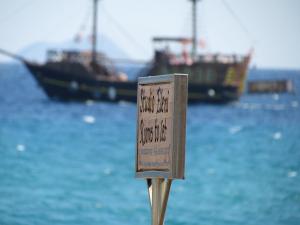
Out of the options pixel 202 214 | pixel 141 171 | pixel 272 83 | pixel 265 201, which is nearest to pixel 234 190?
pixel 265 201

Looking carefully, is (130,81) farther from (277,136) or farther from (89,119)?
(277,136)

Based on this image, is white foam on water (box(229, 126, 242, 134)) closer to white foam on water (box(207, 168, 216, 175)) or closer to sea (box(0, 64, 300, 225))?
sea (box(0, 64, 300, 225))

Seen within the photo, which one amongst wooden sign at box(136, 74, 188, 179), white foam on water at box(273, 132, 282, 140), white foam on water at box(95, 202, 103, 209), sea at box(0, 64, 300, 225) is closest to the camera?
wooden sign at box(136, 74, 188, 179)

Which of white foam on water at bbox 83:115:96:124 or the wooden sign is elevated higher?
white foam on water at bbox 83:115:96:124

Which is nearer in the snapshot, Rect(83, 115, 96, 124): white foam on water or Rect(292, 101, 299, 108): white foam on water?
Rect(83, 115, 96, 124): white foam on water

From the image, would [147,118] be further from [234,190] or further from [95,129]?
[95,129]

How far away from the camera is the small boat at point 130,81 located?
59.1 metres

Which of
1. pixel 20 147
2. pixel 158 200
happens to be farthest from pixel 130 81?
pixel 158 200

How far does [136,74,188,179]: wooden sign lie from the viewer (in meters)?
6.91

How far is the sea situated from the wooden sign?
49.2 feet

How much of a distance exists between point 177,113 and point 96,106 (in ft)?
173

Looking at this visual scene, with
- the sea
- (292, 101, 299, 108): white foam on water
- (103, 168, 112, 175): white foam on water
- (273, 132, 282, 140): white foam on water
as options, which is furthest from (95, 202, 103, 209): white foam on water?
(292, 101, 299, 108): white foam on water

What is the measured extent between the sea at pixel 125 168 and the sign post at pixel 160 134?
1496cm

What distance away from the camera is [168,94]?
276 inches
